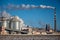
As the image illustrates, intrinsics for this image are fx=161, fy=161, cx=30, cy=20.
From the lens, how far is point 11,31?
4.39 metres

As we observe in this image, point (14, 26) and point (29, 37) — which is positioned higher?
point (14, 26)

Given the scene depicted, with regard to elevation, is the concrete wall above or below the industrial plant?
below

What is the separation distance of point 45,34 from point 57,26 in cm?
40

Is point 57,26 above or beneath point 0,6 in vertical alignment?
beneath

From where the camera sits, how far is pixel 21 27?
4.43 m

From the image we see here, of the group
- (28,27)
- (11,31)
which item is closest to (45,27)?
(28,27)

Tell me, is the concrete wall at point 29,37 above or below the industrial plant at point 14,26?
below

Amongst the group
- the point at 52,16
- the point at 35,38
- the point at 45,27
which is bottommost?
the point at 35,38

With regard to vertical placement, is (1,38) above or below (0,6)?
below

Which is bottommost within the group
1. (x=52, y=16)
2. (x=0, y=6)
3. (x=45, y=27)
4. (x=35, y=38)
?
(x=35, y=38)

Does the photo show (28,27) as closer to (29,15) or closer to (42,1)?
(29,15)

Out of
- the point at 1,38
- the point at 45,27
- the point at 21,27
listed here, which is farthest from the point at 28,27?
the point at 1,38

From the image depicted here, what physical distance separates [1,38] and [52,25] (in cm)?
144

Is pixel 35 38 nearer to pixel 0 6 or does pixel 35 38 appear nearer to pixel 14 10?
pixel 14 10
